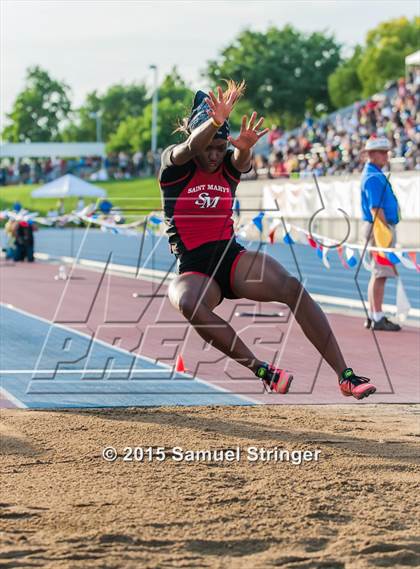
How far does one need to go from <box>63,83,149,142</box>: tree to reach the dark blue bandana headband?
11301 centimetres

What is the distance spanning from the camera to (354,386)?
639 cm

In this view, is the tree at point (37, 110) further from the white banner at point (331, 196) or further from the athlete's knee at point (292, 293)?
the athlete's knee at point (292, 293)

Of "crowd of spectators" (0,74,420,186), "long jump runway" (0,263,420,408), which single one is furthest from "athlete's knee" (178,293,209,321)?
"crowd of spectators" (0,74,420,186)

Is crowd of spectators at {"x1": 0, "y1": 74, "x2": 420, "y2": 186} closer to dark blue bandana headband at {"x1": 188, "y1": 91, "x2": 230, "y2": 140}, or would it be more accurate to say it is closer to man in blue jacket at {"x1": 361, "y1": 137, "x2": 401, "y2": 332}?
man in blue jacket at {"x1": 361, "y1": 137, "x2": 401, "y2": 332}

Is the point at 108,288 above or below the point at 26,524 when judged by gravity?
below

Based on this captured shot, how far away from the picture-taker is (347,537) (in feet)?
14.7

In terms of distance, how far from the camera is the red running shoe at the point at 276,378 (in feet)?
20.3

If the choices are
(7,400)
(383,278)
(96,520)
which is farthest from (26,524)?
(383,278)

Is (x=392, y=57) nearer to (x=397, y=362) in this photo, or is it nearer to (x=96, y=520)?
(x=397, y=362)

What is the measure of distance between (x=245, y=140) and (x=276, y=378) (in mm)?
1430

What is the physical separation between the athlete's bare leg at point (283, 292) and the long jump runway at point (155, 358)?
1.52 m

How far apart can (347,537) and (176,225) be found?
276 cm

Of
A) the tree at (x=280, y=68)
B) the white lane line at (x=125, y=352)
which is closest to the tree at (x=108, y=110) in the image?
the tree at (x=280, y=68)

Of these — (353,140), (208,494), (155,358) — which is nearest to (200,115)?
(208,494)
